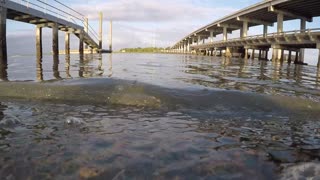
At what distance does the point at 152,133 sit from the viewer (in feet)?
14.5

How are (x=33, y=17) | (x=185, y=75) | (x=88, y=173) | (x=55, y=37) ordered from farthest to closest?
(x=55, y=37)
(x=33, y=17)
(x=185, y=75)
(x=88, y=173)

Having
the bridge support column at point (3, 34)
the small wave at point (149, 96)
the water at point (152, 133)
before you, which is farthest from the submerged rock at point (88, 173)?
the bridge support column at point (3, 34)

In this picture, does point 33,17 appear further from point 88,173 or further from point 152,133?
point 88,173

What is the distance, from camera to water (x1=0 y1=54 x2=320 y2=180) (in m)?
3.19

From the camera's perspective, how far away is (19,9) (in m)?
20.7

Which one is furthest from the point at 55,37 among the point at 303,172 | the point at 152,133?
the point at 303,172

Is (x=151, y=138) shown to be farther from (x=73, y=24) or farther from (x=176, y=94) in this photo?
(x=73, y=24)

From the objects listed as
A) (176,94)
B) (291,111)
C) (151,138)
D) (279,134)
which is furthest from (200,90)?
(151,138)

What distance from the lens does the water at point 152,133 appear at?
319cm

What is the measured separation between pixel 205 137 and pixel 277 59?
3590 cm

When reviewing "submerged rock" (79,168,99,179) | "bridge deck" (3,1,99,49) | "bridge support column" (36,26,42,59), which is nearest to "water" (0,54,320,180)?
"submerged rock" (79,168,99,179)

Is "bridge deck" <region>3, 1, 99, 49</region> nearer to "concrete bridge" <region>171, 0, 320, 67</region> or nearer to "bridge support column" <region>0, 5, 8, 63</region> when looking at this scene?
"bridge support column" <region>0, 5, 8, 63</region>

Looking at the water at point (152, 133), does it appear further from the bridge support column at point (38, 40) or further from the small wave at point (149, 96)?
the bridge support column at point (38, 40)

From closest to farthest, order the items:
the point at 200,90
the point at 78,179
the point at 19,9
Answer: the point at 78,179 → the point at 200,90 → the point at 19,9
